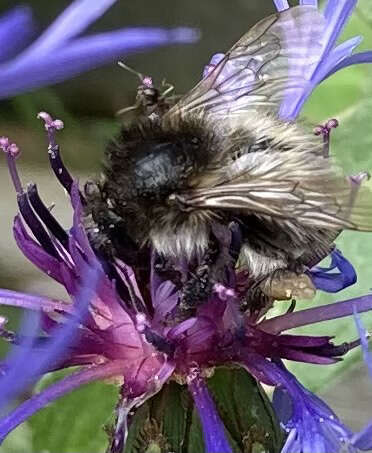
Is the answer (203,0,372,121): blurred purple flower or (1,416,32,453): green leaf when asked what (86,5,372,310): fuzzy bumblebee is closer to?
(203,0,372,121): blurred purple flower

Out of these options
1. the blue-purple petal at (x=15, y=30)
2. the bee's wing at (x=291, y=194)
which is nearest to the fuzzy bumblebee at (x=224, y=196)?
the bee's wing at (x=291, y=194)

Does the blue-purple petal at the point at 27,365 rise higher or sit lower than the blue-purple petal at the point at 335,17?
lower

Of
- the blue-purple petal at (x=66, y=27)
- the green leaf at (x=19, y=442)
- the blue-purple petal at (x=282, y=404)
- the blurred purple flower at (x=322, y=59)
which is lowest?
the blue-purple petal at (x=282, y=404)

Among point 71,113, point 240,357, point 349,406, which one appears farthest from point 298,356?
point 71,113

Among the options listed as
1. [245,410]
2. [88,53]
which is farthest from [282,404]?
[88,53]

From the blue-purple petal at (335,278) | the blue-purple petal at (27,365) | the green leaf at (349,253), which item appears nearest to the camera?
the blue-purple petal at (27,365)

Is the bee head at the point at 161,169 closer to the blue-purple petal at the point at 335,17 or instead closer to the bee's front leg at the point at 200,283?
the bee's front leg at the point at 200,283

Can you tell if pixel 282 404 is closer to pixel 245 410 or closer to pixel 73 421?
pixel 245 410
